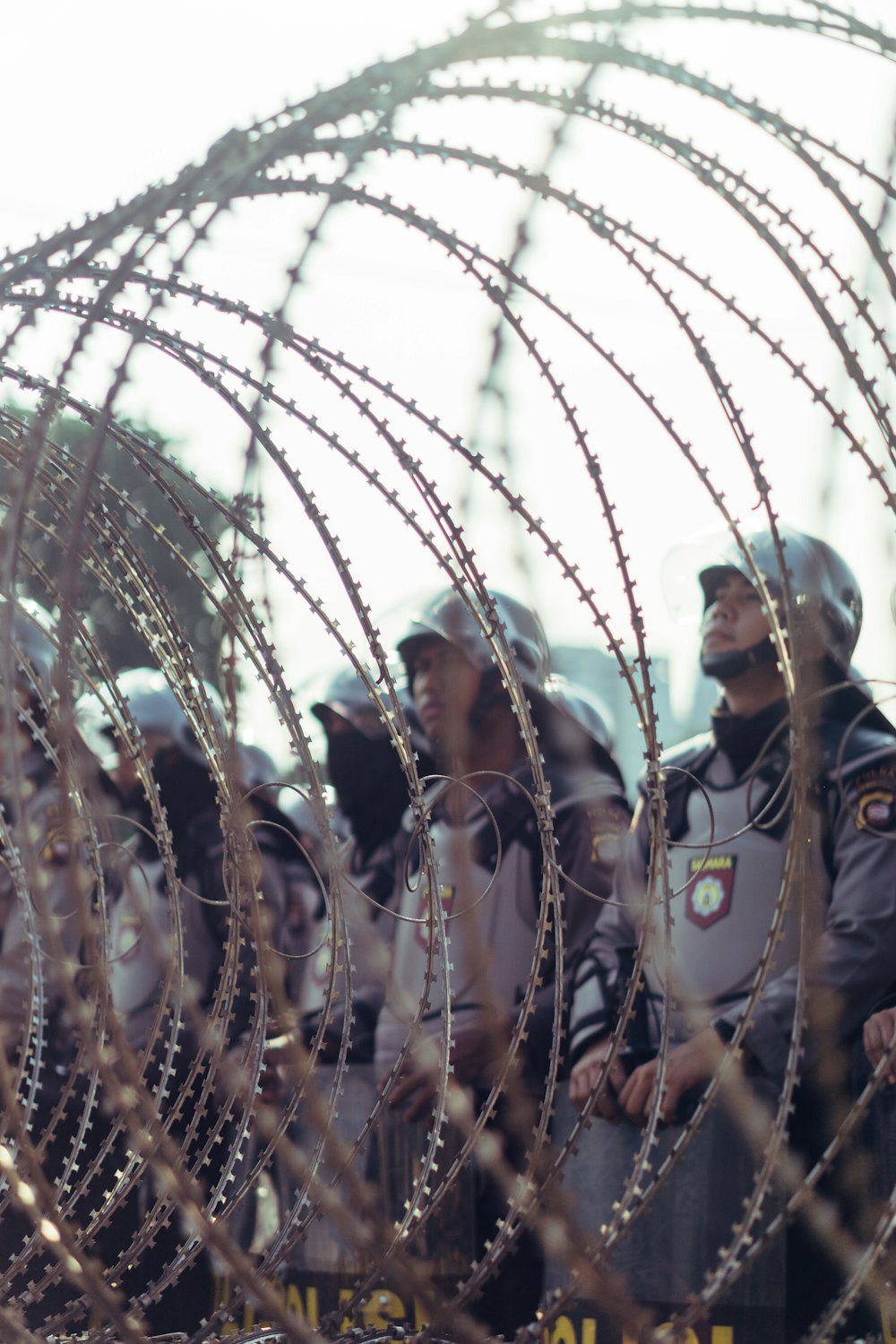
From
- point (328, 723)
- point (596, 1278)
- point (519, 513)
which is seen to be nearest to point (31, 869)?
point (596, 1278)

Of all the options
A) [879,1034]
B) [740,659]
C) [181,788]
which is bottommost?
[879,1034]

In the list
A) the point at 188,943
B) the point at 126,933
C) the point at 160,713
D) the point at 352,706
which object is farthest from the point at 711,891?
the point at 160,713

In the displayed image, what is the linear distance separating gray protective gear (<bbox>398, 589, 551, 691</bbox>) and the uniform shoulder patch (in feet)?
4.84

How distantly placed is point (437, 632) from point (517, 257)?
2.74 metres

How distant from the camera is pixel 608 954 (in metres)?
4.38

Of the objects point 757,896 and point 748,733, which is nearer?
point 757,896

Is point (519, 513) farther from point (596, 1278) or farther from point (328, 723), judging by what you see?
point (328, 723)

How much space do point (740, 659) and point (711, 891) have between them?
0.62 metres

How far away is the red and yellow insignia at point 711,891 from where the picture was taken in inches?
164

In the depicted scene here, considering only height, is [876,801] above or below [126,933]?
above

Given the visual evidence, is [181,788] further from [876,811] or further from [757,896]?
[876,811]

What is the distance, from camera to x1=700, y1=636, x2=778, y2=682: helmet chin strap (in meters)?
4.39

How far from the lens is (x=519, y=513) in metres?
3.10

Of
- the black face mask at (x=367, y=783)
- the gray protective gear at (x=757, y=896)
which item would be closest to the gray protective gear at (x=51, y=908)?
the black face mask at (x=367, y=783)
